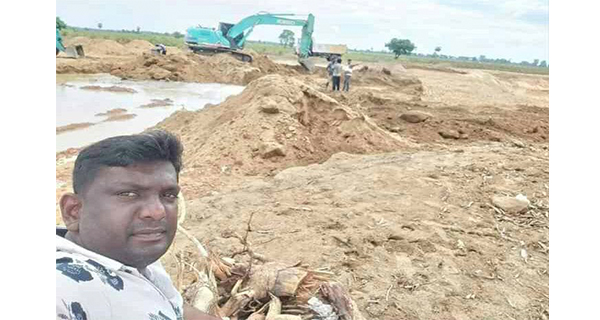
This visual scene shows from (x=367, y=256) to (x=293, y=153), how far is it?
2057 mm

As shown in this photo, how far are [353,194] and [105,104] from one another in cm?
189

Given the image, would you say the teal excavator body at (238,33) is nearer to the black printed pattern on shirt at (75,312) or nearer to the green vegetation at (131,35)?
the green vegetation at (131,35)

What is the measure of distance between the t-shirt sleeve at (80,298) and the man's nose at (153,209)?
0.76ft

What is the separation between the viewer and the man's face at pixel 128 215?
57.3 inches

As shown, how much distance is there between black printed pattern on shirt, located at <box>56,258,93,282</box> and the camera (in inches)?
51.4

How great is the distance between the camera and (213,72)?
12.6 ft

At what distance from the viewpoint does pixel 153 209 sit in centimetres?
150

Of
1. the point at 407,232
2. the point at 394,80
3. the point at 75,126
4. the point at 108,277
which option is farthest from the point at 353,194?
the point at 394,80

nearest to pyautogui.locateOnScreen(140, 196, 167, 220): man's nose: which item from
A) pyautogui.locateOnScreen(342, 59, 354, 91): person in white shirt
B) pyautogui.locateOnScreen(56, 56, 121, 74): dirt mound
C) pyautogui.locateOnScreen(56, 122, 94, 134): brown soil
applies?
pyautogui.locateOnScreen(56, 122, 94, 134): brown soil

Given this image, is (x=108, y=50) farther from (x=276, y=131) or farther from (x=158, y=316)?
(x=158, y=316)

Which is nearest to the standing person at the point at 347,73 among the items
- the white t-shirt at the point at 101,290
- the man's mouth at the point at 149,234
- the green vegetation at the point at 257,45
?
the green vegetation at the point at 257,45

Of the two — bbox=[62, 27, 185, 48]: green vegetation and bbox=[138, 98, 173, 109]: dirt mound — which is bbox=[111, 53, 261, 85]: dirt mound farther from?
bbox=[62, 27, 185, 48]: green vegetation

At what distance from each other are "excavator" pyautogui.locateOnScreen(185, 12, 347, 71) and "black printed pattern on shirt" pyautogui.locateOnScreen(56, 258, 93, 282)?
1265mm
